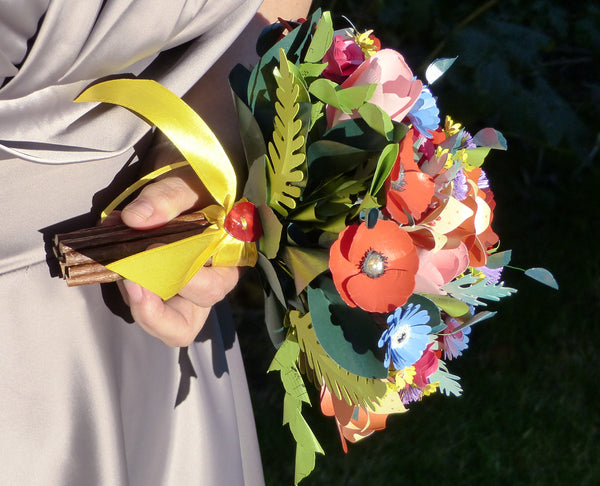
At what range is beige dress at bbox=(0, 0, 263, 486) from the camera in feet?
2.19

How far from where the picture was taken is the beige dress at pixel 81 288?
2.19 feet

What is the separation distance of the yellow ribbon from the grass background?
52.7 inches

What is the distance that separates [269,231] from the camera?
76 centimetres

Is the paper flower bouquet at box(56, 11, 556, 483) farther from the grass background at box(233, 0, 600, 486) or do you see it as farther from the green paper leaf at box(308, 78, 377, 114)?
the grass background at box(233, 0, 600, 486)

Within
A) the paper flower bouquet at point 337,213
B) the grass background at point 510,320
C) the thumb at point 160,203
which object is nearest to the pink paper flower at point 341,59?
the paper flower bouquet at point 337,213

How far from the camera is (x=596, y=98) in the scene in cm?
246

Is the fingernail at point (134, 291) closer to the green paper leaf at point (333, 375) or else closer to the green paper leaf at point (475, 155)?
the green paper leaf at point (333, 375)

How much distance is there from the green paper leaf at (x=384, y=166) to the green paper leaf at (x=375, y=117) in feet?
0.09

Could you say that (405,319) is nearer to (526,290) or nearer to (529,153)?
(526,290)

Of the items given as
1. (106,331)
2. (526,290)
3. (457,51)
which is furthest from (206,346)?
(526,290)

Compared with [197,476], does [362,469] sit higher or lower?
lower

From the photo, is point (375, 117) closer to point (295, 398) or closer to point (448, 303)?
point (448, 303)

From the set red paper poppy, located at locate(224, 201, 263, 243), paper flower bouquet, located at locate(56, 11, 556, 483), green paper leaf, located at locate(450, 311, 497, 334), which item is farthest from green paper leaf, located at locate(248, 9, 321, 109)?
green paper leaf, located at locate(450, 311, 497, 334)

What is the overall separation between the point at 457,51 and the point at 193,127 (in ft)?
4.68
